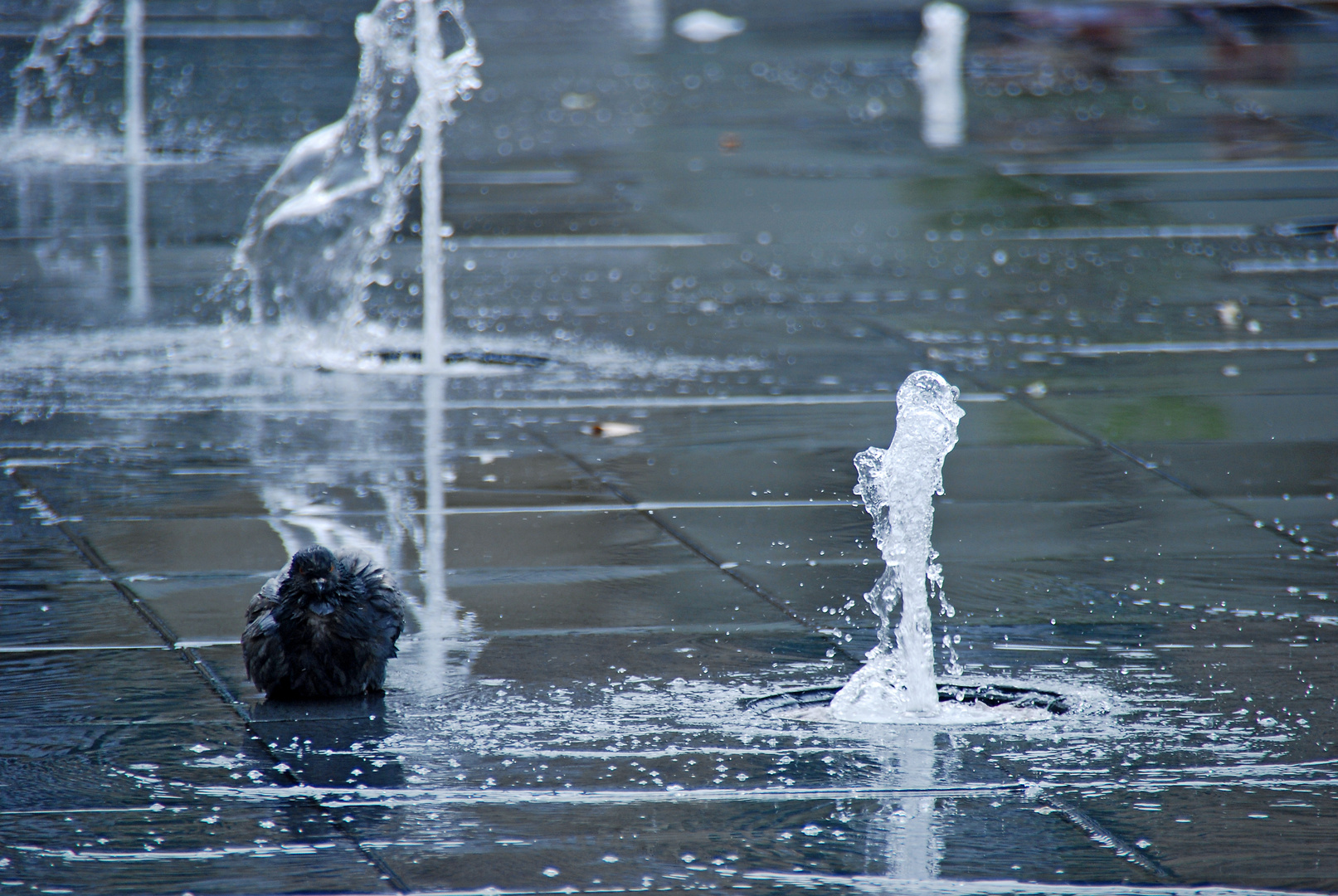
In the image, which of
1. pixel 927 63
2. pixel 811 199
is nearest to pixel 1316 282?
pixel 811 199

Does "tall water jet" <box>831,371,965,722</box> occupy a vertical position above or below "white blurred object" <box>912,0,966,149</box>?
below

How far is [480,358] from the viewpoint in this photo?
33.7ft

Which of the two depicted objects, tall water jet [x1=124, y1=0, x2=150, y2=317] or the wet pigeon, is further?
tall water jet [x1=124, y1=0, x2=150, y2=317]

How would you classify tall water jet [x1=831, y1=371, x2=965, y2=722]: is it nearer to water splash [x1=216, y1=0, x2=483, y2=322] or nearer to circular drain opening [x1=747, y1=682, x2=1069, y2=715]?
circular drain opening [x1=747, y1=682, x2=1069, y2=715]

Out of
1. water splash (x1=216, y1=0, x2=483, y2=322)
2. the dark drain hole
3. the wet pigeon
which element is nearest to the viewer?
the wet pigeon

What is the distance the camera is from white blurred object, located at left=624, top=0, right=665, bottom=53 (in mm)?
25509

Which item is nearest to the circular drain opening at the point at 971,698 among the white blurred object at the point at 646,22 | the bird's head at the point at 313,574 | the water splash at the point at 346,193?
the bird's head at the point at 313,574

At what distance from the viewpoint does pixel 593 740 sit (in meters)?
5.27

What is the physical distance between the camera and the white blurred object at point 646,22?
83.7 ft

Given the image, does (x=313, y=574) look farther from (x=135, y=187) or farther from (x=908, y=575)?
(x=135, y=187)

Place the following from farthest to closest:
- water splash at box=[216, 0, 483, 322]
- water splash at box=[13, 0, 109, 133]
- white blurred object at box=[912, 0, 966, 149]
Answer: water splash at box=[13, 0, 109, 133], white blurred object at box=[912, 0, 966, 149], water splash at box=[216, 0, 483, 322]

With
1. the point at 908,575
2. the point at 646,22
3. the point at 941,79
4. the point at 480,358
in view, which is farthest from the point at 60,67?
the point at 908,575

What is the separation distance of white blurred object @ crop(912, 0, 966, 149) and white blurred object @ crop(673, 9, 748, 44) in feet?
8.08

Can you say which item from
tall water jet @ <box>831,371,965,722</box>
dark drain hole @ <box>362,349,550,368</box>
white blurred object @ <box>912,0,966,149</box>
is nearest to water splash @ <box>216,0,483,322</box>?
dark drain hole @ <box>362,349,550,368</box>
